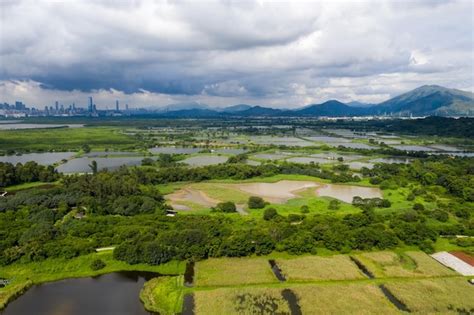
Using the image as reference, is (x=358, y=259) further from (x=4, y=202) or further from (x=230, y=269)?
(x=4, y=202)

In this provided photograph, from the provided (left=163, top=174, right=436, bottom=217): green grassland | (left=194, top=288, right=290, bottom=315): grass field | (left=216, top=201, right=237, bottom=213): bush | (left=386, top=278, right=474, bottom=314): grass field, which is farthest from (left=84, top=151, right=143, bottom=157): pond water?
(left=386, top=278, right=474, bottom=314): grass field

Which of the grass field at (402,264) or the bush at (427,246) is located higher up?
the bush at (427,246)

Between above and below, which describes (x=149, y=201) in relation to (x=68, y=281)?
above

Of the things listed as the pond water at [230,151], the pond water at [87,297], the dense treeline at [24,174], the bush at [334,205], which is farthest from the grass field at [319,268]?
the pond water at [230,151]

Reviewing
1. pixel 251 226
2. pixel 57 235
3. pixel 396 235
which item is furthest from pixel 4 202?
pixel 396 235

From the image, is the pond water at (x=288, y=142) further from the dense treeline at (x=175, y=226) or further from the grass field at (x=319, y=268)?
the grass field at (x=319, y=268)

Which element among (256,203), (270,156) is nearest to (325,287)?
(256,203)
